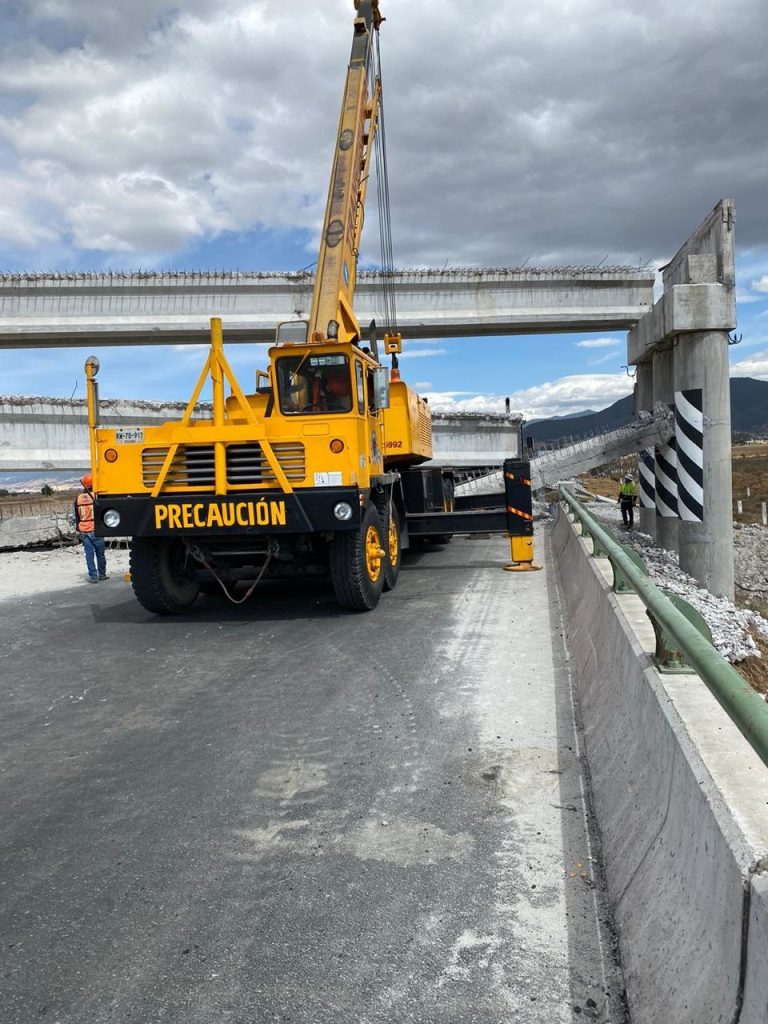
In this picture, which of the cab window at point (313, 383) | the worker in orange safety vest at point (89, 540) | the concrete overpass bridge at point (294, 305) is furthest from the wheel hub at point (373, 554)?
the concrete overpass bridge at point (294, 305)

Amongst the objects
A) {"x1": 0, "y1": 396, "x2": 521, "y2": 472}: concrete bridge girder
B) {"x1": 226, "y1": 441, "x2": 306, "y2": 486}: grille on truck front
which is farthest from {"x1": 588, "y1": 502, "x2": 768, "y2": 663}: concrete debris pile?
{"x1": 0, "y1": 396, "x2": 521, "y2": 472}: concrete bridge girder

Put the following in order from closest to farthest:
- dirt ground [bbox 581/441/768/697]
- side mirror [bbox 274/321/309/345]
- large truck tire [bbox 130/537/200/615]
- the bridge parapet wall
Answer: the bridge parapet wall, dirt ground [bbox 581/441/768/697], large truck tire [bbox 130/537/200/615], side mirror [bbox 274/321/309/345]

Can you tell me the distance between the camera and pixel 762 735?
1.91m

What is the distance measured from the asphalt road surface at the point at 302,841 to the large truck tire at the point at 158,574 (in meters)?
1.77

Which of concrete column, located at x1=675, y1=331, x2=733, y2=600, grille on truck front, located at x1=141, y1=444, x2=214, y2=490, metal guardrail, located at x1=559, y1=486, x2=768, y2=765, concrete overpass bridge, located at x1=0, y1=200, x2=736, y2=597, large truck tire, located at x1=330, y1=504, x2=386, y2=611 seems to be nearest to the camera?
metal guardrail, located at x1=559, y1=486, x2=768, y2=765

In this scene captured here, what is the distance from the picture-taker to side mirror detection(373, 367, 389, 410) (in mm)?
9422

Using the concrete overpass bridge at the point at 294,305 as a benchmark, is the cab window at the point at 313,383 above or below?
below

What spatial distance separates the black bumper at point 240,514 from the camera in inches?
325

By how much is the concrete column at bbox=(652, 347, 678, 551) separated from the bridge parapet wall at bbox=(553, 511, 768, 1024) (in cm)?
1230

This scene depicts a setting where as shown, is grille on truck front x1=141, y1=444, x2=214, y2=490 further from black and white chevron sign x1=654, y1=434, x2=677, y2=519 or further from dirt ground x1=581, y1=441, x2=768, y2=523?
dirt ground x1=581, y1=441, x2=768, y2=523

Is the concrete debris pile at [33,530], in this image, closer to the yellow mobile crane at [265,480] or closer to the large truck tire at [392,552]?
the yellow mobile crane at [265,480]

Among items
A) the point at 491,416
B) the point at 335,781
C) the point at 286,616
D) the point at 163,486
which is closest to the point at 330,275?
the point at 163,486

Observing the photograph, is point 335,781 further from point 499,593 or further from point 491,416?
point 491,416

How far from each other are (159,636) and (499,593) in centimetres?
415
